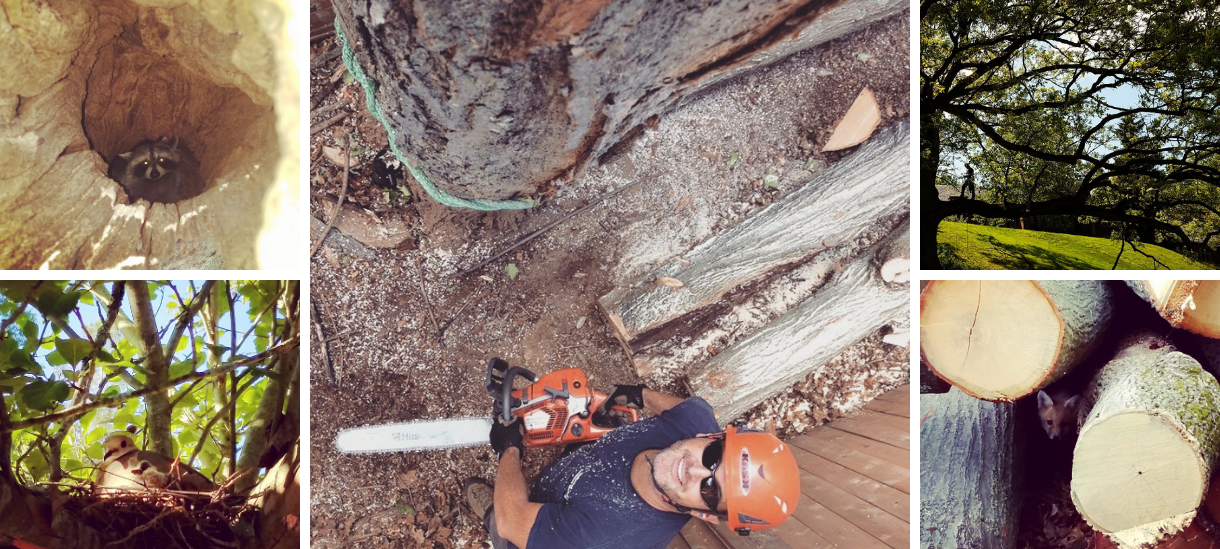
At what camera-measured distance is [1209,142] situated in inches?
63.1

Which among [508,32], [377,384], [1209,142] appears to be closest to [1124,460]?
[1209,142]

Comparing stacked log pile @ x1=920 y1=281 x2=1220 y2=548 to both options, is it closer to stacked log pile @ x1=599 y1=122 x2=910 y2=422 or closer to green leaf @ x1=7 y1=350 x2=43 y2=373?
stacked log pile @ x1=599 y1=122 x2=910 y2=422

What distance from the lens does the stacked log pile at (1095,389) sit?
155 cm

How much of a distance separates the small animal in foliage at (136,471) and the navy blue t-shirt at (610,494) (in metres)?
0.86

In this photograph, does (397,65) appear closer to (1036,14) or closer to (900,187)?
(900,187)

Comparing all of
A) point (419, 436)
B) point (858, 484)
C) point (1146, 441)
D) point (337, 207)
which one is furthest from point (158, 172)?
point (1146, 441)

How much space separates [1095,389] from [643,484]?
3.98ft

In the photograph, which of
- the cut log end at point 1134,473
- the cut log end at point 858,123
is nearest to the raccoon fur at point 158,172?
the cut log end at point 858,123

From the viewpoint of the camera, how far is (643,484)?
5.18ft

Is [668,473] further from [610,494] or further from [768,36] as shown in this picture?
[768,36]

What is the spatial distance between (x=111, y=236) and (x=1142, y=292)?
8.53 feet

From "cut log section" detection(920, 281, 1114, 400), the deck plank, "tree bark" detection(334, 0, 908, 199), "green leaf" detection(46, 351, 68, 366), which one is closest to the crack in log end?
"tree bark" detection(334, 0, 908, 199)

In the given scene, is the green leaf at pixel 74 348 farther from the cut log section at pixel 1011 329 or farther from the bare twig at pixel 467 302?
the cut log section at pixel 1011 329

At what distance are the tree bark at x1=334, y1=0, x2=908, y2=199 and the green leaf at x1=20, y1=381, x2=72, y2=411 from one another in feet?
3.39
